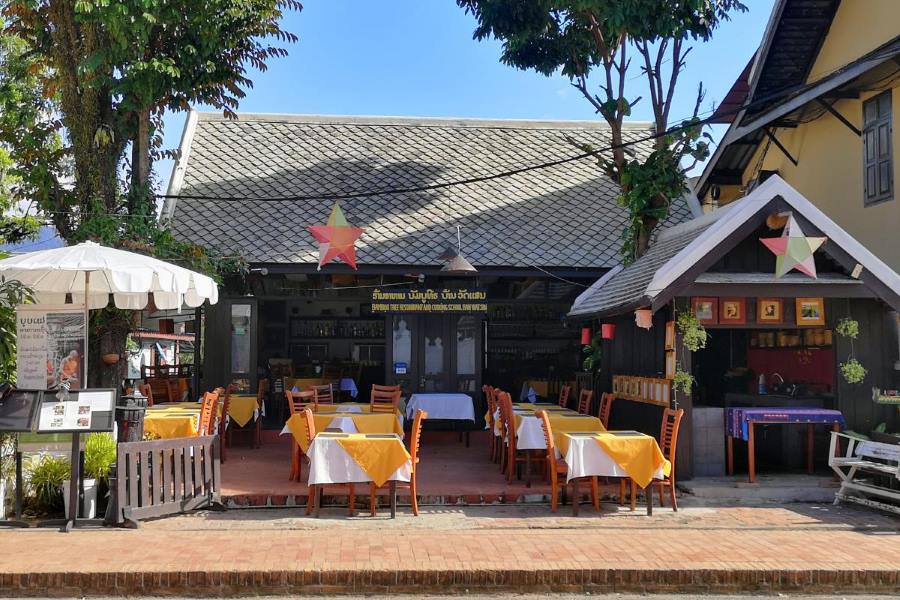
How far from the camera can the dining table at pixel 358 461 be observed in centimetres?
827

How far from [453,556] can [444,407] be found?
671cm

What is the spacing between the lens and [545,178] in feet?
57.2

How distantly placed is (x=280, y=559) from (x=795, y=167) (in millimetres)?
13673

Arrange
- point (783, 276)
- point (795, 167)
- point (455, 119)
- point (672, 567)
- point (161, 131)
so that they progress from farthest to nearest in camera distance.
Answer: point (455, 119) → point (795, 167) → point (161, 131) → point (783, 276) → point (672, 567)

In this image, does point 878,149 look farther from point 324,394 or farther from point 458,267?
point 324,394

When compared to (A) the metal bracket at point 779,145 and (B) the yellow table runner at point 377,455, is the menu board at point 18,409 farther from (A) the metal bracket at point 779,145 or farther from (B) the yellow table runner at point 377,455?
(A) the metal bracket at point 779,145

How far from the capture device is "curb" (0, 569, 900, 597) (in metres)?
6.30

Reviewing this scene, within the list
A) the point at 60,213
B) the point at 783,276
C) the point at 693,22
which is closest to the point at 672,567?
the point at 783,276

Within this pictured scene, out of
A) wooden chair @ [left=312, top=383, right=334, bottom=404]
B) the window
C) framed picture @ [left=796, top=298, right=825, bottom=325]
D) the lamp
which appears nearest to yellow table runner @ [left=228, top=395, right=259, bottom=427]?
wooden chair @ [left=312, top=383, right=334, bottom=404]

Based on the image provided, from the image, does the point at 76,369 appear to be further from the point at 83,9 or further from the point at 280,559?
the point at 83,9

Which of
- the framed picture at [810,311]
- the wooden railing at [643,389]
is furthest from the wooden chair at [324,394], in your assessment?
the framed picture at [810,311]

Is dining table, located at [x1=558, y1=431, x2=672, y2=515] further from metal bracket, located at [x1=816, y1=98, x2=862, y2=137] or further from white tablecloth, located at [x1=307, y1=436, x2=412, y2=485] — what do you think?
metal bracket, located at [x1=816, y1=98, x2=862, y2=137]

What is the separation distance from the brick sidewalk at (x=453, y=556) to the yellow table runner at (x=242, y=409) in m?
4.40

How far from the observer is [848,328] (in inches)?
396
